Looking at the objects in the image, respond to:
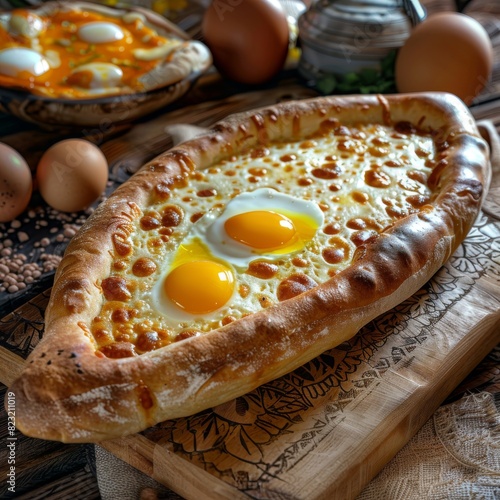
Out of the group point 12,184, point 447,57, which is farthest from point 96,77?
point 447,57

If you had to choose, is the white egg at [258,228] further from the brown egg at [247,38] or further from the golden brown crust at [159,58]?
the brown egg at [247,38]

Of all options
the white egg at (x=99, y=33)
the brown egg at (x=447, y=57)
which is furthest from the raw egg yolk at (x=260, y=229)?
the white egg at (x=99, y=33)

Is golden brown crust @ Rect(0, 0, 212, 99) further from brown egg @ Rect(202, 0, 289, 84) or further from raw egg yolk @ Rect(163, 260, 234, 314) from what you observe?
raw egg yolk @ Rect(163, 260, 234, 314)

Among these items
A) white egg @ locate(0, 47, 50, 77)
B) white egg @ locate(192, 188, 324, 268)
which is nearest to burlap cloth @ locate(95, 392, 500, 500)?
white egg @ locate(192, 188, 324, 268)

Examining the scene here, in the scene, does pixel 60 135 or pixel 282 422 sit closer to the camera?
pixel 282 422

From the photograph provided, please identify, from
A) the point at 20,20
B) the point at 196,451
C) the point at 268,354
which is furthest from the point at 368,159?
the point at 20,20

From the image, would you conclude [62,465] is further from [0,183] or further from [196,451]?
[0,183]
